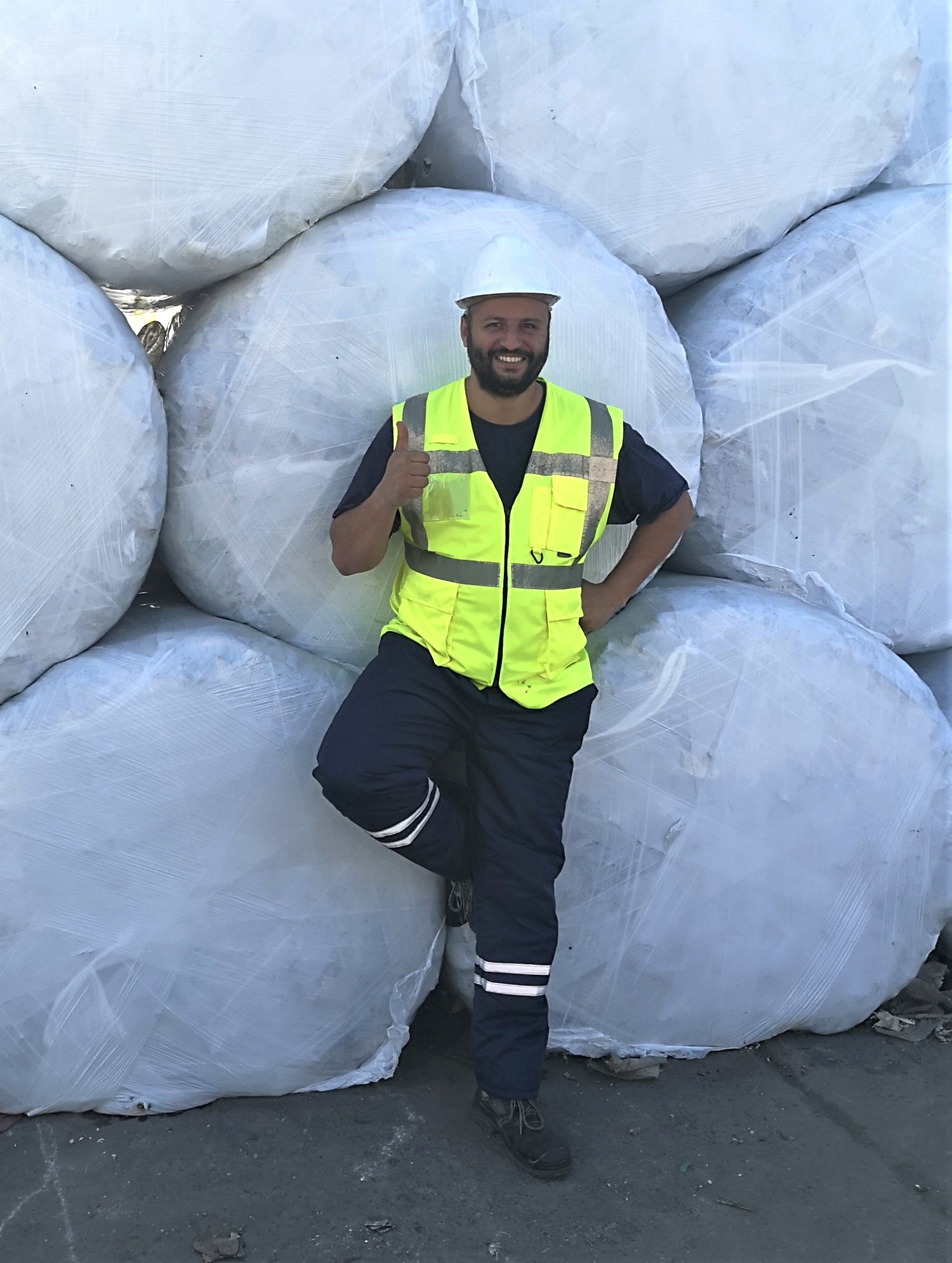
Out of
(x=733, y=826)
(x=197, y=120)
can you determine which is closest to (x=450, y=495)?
(x=197, y=120)

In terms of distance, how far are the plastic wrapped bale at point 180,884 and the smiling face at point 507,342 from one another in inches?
22.0

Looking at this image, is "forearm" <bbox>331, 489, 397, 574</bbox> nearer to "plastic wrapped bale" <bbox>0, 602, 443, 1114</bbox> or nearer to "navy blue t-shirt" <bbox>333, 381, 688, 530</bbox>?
"navy blue t-shirt" <bbox>333, 381, 688, 530</bbox>

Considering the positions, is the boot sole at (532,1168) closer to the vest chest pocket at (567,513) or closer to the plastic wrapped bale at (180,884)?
the plastic wrapped bale at (180,884)

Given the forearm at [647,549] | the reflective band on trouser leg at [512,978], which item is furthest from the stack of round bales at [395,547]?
the reflective band on trouser leg at [512,978]

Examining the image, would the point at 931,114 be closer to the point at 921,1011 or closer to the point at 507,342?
the point at 507,342

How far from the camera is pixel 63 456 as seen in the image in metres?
1.83

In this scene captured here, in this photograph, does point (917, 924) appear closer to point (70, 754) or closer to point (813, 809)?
point (813, 809)

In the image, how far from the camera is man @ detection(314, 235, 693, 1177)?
Result: 189 centimetres

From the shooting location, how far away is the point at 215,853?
1.97 m

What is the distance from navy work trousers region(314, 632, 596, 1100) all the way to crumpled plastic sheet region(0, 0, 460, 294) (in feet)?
2.29

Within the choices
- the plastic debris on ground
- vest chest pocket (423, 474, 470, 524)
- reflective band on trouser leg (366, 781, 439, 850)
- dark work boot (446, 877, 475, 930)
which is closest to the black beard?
vest chest pocket (423, 474, 470, 524)

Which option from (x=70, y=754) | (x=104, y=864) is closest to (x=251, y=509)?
(x=70, y=754)

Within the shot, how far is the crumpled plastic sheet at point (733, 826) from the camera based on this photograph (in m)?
2.16

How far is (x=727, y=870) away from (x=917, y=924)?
45 centimetres
